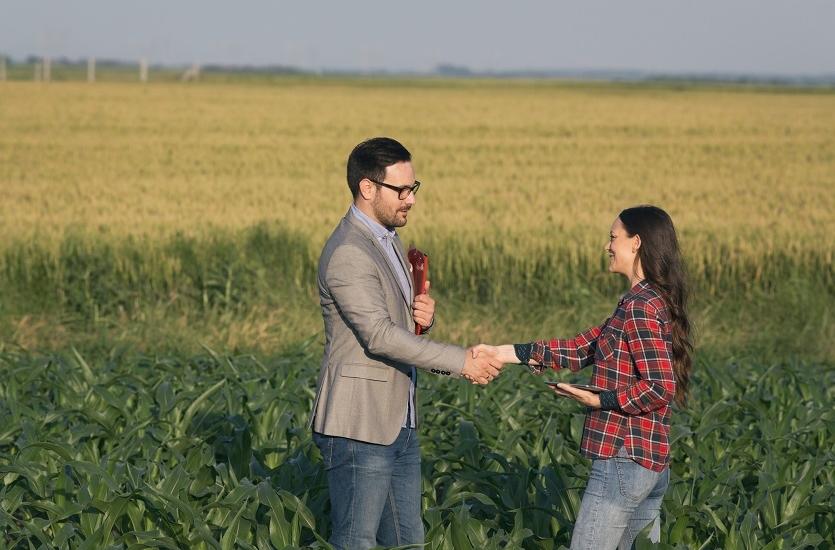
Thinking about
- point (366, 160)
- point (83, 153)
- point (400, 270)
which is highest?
point (366, 160)

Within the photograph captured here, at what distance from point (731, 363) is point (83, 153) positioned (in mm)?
20227

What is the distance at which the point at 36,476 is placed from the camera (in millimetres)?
6125

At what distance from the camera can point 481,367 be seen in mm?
4793

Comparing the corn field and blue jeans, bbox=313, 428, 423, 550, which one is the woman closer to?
the corn field

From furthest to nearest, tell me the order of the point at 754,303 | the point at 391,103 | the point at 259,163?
the point at 391,103 < the point at 259,163 < the point at 754,303

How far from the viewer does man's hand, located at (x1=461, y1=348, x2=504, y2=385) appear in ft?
15.5

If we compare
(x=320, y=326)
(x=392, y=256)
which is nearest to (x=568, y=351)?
(x=392, y=256)

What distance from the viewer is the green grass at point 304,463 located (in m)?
5.48

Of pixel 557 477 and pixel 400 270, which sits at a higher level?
pixel 400 270

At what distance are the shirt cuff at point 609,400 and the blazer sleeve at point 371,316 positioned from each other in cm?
56

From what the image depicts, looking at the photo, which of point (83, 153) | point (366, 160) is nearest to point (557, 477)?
point (366, 160)

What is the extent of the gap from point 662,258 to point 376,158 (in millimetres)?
1114

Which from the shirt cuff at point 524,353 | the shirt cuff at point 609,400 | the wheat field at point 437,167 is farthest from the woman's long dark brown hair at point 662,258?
the wheat field at point 437,167

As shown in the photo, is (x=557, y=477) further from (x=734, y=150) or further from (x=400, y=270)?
(x=734, y=150)
